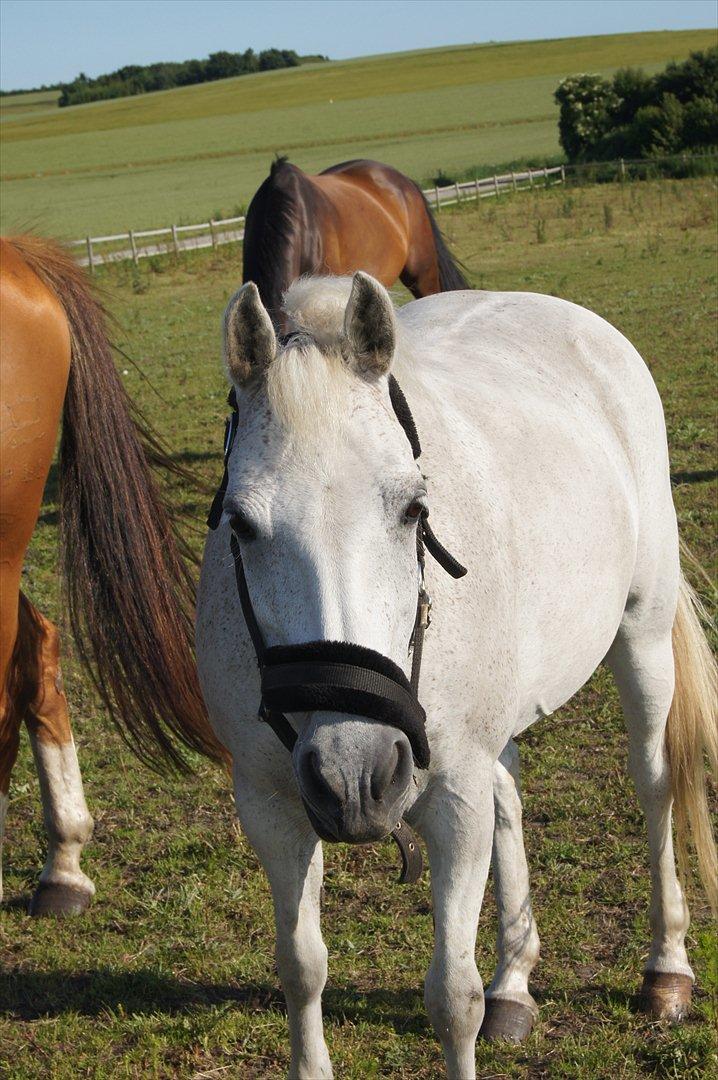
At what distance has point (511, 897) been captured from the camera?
3.05 metres

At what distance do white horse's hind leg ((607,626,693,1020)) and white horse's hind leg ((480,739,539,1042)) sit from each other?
0.35 m

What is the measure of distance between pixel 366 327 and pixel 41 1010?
236 cm

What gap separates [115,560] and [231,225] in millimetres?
27990

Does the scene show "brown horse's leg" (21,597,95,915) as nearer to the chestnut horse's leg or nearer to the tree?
the chestnut horse's leg

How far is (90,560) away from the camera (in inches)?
135

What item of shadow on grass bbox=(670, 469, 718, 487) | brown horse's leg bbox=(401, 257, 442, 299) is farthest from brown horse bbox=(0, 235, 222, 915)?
brown horse's leg bbox=(401, 257, 442, 299)

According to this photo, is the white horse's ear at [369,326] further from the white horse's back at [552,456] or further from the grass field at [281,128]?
the grass field at [281,128]

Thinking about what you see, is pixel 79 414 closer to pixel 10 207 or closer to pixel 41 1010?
pixel 41 1010

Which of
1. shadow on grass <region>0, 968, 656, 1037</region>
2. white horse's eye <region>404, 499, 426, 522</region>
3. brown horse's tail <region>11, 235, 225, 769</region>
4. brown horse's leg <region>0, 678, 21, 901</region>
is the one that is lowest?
shadow on grass <region>0, 968, 656, 1037</region>

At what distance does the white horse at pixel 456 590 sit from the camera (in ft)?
5.83

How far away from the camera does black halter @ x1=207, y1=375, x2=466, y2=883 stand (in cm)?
169

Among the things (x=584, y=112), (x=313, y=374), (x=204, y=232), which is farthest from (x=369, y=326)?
(x=584, y=112)

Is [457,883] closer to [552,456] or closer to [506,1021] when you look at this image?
[506,1021]

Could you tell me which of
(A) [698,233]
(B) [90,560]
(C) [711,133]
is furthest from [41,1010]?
(C) [711,133]
